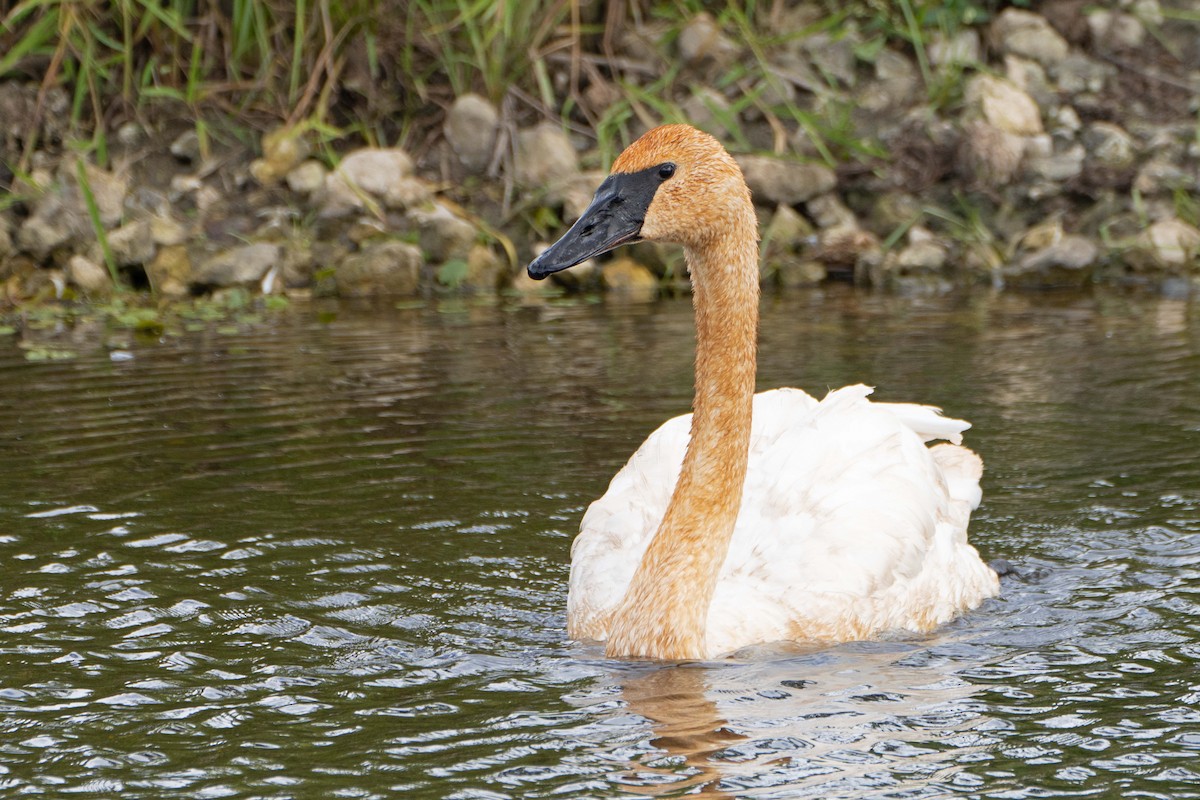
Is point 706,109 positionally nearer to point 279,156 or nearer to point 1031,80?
point 1031,80

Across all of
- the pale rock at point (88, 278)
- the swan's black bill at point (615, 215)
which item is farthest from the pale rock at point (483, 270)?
the swan's black bill at point (615, 215)

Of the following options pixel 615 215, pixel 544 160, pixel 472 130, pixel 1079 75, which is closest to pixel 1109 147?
pixel 1079 75

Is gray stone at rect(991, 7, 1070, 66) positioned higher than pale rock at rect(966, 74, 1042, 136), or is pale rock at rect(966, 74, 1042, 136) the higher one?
gray stone at rect(991, 7, 1070, 66)

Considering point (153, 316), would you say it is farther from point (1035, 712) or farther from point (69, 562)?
point (1035, 712)

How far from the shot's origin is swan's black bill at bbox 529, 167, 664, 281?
217 inches

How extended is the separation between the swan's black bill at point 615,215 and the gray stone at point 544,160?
8398 millimetres

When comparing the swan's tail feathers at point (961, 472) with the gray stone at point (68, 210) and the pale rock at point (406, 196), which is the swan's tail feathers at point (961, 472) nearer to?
the pale rock at point (406, 196)

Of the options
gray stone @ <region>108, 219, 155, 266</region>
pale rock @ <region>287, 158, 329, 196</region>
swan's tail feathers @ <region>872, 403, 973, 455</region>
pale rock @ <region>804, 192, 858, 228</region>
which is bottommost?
swan's tail feathers @ <region>872, 403, 973, 455</region>

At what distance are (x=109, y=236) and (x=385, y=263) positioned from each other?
216 centimetres

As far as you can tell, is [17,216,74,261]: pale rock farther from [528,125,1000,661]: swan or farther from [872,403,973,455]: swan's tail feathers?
[872,403,973,455]: swan's tail feathers

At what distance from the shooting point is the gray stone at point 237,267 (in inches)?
530

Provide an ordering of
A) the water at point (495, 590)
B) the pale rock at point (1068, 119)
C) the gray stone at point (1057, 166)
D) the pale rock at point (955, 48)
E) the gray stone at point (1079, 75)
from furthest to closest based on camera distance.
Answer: the gray stone at point (1079, 75)
the pale rock at point (955, 48)
the pale rock at point (1068, 119)
the gray stone at point (1057, 166)
the water at point (495, 590)

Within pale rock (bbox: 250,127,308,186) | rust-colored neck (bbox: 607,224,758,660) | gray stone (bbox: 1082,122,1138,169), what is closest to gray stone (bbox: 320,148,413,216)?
pale rock (bbox: 250,127,308,186)

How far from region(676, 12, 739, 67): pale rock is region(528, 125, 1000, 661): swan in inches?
351
